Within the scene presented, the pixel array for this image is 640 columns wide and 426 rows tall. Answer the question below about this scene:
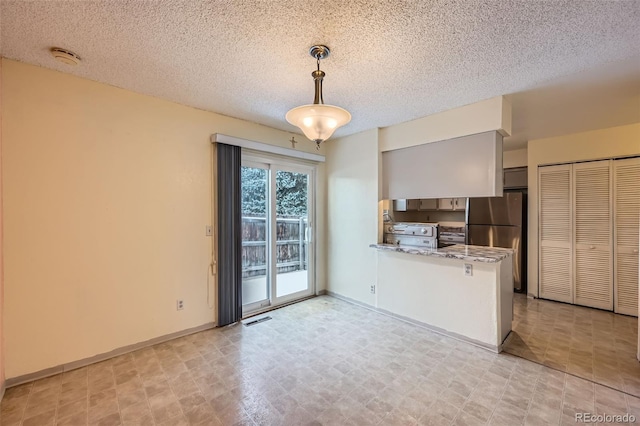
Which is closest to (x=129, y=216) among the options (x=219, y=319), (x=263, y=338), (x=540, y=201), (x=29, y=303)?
(x=29, y=303)

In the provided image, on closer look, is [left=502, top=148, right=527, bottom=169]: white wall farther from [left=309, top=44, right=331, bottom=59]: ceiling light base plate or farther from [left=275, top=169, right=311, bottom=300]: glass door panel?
[left=309, top=44, right=331, bottom=59]: ceiling light base plate

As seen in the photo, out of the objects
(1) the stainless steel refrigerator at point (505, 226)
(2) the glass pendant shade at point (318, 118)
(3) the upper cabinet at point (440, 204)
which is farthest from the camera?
(3) the upper cabinet at point (440, 204)

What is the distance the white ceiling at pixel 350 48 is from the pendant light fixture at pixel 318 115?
0.32 ft

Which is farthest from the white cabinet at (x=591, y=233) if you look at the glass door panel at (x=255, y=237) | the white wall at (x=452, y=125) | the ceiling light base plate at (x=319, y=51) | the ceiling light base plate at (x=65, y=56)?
the ceiling light base plate at (x=65, y=56)

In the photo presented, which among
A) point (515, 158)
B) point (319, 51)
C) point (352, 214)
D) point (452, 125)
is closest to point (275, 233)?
point (352, 214)

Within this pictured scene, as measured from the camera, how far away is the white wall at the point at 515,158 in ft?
15.3

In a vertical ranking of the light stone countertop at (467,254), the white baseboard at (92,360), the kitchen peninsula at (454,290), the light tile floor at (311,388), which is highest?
the light stone countertop at (467,254)

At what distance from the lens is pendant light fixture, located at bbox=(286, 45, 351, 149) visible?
183cm

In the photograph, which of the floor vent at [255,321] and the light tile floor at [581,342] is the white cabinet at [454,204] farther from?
the floor vent at [255,321]

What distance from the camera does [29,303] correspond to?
2.21 m

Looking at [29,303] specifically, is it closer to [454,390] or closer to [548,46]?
[454,390]

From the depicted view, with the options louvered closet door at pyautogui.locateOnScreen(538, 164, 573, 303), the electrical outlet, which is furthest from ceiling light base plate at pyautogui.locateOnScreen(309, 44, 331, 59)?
louvered closet door at pyautogui.locateOnScreen(538, 164, 573, 303)

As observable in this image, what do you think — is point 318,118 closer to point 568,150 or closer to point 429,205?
point 429,205

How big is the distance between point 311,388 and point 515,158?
5021 mm
